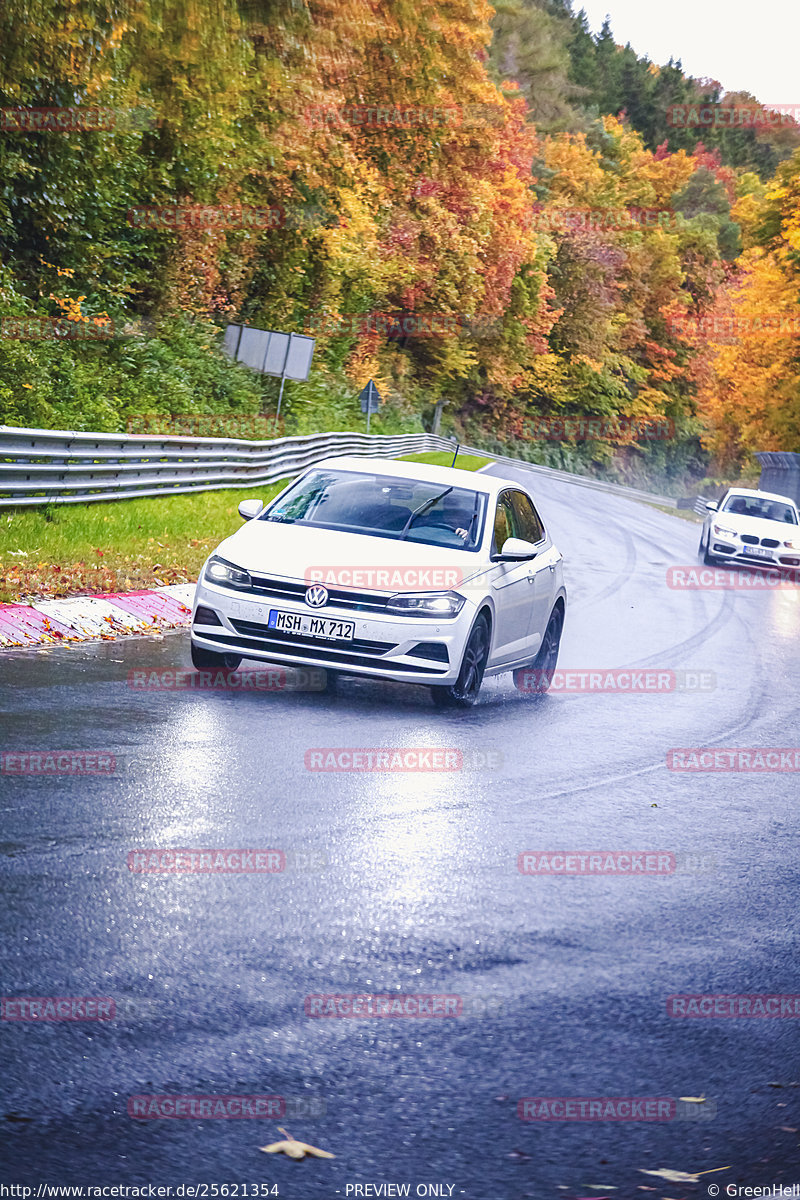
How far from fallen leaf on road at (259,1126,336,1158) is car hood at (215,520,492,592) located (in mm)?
6716

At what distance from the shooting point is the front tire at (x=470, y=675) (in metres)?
10.6

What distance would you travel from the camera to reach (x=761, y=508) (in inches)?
1200

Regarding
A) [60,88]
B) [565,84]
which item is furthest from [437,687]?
[565,84]

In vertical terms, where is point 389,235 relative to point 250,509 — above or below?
above

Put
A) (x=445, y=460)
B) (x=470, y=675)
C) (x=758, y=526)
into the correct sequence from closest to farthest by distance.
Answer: (x=470, y=675) → (x=758, y=526) → (x=445, y=460)

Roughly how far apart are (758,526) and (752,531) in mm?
277

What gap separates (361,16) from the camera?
1746 inches

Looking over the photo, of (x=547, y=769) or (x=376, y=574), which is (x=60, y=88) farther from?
(x=547, y=769)

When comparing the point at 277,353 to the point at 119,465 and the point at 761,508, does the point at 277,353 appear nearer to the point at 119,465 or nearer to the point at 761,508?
the point at 761,508

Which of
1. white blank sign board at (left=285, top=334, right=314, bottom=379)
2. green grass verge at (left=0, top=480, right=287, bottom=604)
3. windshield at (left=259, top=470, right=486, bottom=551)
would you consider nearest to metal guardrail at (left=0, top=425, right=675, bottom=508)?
green grass verge at (left=0, top=480, right=287, bottom=604)

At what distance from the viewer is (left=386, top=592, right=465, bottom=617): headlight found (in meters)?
10.4

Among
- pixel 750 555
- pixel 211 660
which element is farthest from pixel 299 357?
pixel 211 660

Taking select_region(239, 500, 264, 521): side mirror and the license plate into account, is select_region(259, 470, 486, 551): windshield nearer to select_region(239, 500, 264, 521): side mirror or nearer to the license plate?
select_region(239, 500, 264, 521): side mirror

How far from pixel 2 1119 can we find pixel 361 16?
4428 centimetres
